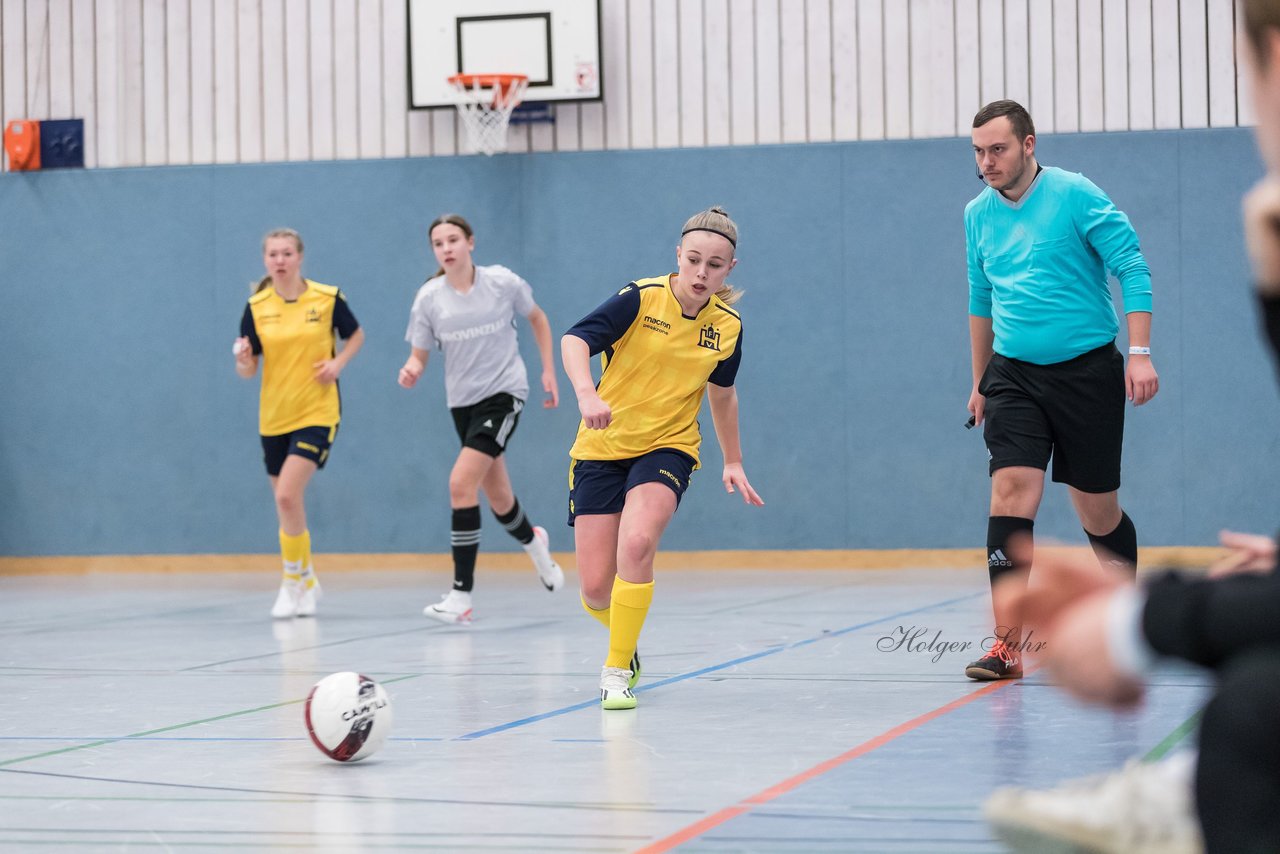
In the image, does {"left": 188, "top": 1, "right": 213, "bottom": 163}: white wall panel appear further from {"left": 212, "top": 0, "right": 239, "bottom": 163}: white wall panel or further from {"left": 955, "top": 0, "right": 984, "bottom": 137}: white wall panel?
{"left": 955, "top": 0, "right": 984, "bottom": 137}: white wall panel

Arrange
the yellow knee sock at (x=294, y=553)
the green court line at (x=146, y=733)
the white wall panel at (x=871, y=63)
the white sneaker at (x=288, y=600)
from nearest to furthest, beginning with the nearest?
the green court line at (x=146, y=733)
the white sneaker at (x=288, y=600)
the yellow knee sock at (x=294, y=553)
the white wall panel at (x=871, y=63)

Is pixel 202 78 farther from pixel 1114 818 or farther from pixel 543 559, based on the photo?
pixel 1114 818

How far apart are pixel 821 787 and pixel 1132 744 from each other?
0.90 m

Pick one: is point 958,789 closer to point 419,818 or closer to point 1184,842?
point 419,818

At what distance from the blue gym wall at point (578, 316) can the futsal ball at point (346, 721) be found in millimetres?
7350

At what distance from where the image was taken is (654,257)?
446 inches

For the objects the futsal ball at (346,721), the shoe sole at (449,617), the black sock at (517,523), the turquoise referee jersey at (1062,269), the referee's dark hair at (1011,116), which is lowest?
the shoe sole at (449,617)

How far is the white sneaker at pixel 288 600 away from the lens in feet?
27.1

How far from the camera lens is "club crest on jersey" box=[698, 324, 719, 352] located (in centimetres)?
530

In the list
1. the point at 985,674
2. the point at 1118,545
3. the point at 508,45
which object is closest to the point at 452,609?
the point at 985,674

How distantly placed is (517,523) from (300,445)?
121 cm

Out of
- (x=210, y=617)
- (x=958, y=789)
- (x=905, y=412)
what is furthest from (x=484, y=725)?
(x=905, y=412)

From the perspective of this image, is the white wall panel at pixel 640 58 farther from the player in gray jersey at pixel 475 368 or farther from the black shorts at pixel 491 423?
the black shorts at pixel 491 423

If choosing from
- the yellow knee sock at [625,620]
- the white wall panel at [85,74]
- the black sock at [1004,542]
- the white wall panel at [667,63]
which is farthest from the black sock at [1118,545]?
the white wall panel at [85,74]
